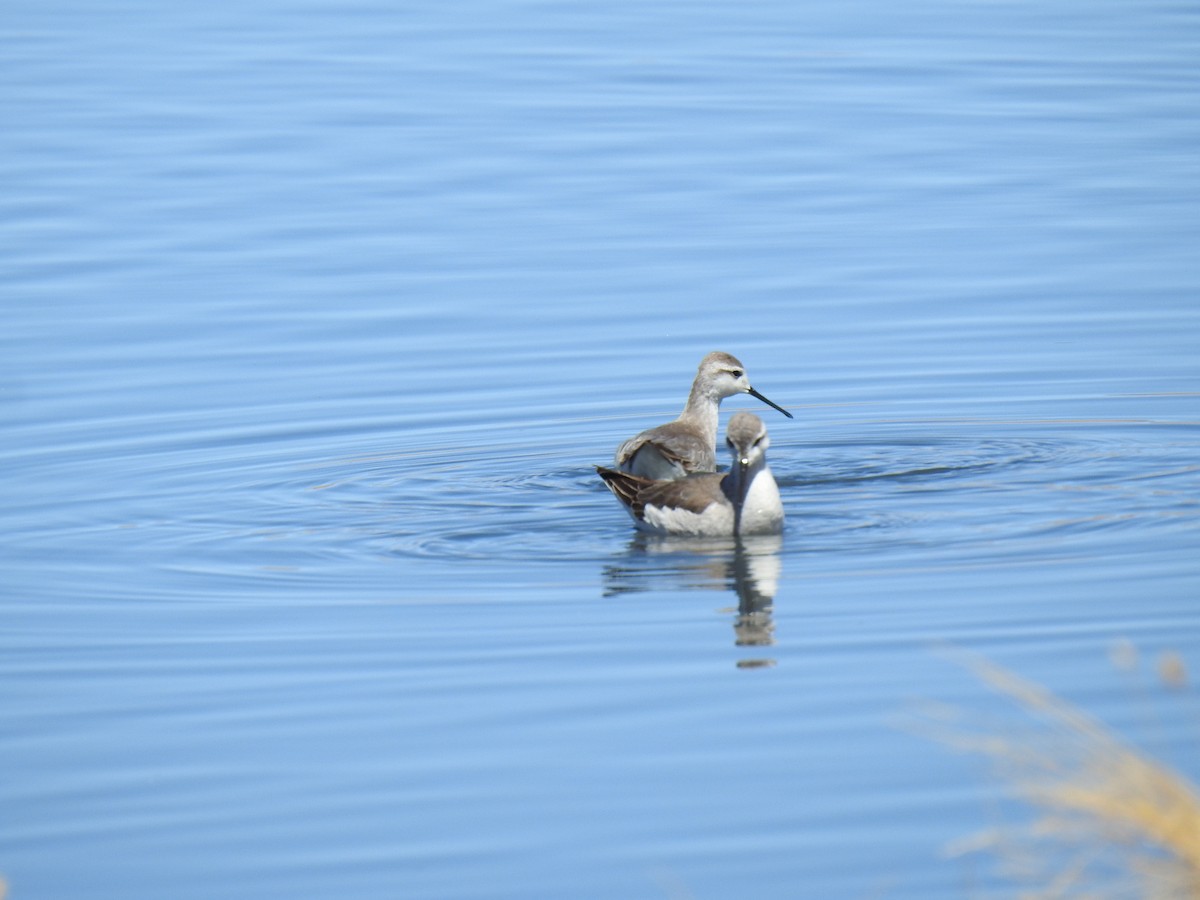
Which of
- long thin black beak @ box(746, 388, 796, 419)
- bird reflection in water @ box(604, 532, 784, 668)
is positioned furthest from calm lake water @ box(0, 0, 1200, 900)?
long thin black beak @ box(746, 388, 796, 419)

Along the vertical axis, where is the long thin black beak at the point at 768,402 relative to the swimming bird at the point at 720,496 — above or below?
above

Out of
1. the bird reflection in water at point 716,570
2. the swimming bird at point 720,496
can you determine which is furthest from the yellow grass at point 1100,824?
the swimming bird at point 720,496

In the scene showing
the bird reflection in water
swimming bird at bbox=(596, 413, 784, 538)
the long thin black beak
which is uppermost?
the long thin black beak

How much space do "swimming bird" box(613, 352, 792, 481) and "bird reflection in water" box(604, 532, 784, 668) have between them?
1.38 metres

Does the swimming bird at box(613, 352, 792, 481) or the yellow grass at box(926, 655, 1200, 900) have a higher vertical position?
the swimming bird at box(613, 352, 792, 481)

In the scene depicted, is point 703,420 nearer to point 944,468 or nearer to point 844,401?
point 844,401

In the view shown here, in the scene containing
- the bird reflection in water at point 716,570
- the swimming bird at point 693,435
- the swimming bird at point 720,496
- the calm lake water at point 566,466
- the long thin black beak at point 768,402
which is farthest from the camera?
the long thin black beak at point 768,402

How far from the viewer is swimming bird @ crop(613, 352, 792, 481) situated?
575 inches

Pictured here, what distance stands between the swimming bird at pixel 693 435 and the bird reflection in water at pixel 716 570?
4.54 feet

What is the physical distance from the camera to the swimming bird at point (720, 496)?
12.9 metres

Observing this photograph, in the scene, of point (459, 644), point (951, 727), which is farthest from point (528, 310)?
point (951, 727)

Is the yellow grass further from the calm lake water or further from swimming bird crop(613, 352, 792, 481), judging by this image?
swimming bird crop(613, 352, 792, 481)

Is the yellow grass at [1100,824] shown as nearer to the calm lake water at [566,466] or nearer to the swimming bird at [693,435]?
the calm lake water at [566,466]

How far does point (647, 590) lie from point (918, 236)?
10.5 metres
